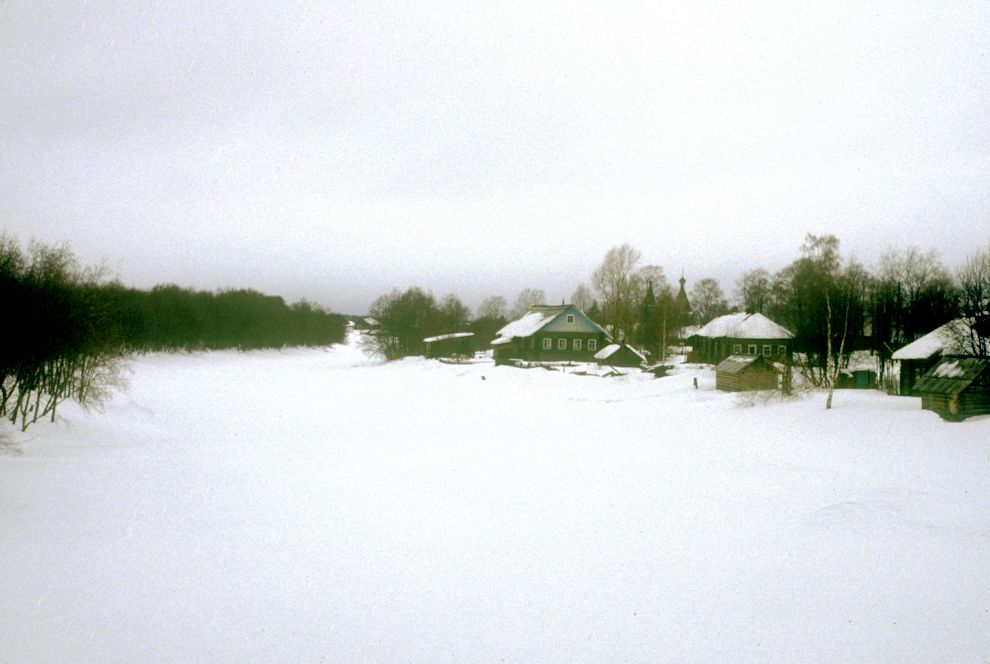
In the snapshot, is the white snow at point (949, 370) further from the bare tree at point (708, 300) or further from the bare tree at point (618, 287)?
the bare tree at point (708, 300)

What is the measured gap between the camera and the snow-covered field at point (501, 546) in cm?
684

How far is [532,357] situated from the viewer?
57.8m

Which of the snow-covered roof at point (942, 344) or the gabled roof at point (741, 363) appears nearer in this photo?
the snow-covered roof at point (942, 344)

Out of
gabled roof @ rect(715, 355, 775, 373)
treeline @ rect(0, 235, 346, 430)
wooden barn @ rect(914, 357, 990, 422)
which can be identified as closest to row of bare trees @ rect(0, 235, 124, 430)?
treeline @ rect(0, 235, 346, 430)

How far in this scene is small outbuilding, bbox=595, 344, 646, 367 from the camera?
53.8m

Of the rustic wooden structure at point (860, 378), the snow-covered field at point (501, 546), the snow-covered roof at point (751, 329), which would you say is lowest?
the snow-covered field at point (501, 546)

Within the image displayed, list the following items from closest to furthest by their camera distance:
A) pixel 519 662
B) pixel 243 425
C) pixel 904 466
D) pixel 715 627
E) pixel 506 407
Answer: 1. pixel 519 662
2. pixel 715 627
3. pixel 904 466
4. pixel 243 425
5. pixel 506 407

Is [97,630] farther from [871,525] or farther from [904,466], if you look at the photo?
[904,466]

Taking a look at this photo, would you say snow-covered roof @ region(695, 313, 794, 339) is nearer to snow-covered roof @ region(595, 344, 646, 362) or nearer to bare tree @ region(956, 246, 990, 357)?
snow-covered roof @ region(595, 344, 646, 362)

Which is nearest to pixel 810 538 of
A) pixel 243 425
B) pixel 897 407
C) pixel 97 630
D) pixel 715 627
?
pixel 715 627

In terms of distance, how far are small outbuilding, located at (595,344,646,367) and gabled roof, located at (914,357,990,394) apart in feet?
112

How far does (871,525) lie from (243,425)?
24.3 meters

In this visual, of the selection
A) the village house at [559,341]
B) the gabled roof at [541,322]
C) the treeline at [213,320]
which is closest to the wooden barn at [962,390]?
the village house at [559,341]

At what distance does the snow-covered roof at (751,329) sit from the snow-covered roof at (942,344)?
24.1 meters
